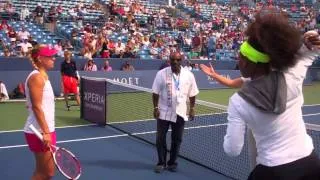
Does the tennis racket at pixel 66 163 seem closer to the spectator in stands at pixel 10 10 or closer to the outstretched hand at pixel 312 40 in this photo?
the outstretched hand at pixel 312 40

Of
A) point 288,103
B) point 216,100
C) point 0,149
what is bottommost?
point 216,100

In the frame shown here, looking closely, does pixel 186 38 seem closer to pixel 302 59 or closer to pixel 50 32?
pixel 50 32

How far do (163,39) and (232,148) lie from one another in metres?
22.3

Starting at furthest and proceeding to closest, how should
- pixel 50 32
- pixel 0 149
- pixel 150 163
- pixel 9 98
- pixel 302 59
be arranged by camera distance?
pixel 50 32
pixel 9 98
pixel 0 149
pixel 150 163
pixel 302 59

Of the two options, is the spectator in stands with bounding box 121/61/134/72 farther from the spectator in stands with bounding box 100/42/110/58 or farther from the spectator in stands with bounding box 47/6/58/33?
the spectator in stands with bounding box 47/6/58/33

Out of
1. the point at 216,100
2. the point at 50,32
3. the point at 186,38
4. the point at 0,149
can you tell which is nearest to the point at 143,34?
the point at 186,38

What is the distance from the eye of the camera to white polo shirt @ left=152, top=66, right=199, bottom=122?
6.69m

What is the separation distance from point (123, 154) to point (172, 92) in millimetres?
1832

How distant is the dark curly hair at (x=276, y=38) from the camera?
89.2 inches

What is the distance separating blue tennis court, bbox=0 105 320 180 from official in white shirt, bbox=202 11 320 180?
167 inches

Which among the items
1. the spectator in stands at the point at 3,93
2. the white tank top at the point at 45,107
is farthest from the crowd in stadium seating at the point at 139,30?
the white tank top at the point at 45,107

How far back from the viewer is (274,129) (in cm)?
240


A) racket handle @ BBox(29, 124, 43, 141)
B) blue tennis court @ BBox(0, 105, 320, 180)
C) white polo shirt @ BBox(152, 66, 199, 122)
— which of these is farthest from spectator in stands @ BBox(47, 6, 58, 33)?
racket handle @ BBox(29, 124, 43, 141)

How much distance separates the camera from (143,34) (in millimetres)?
24562
